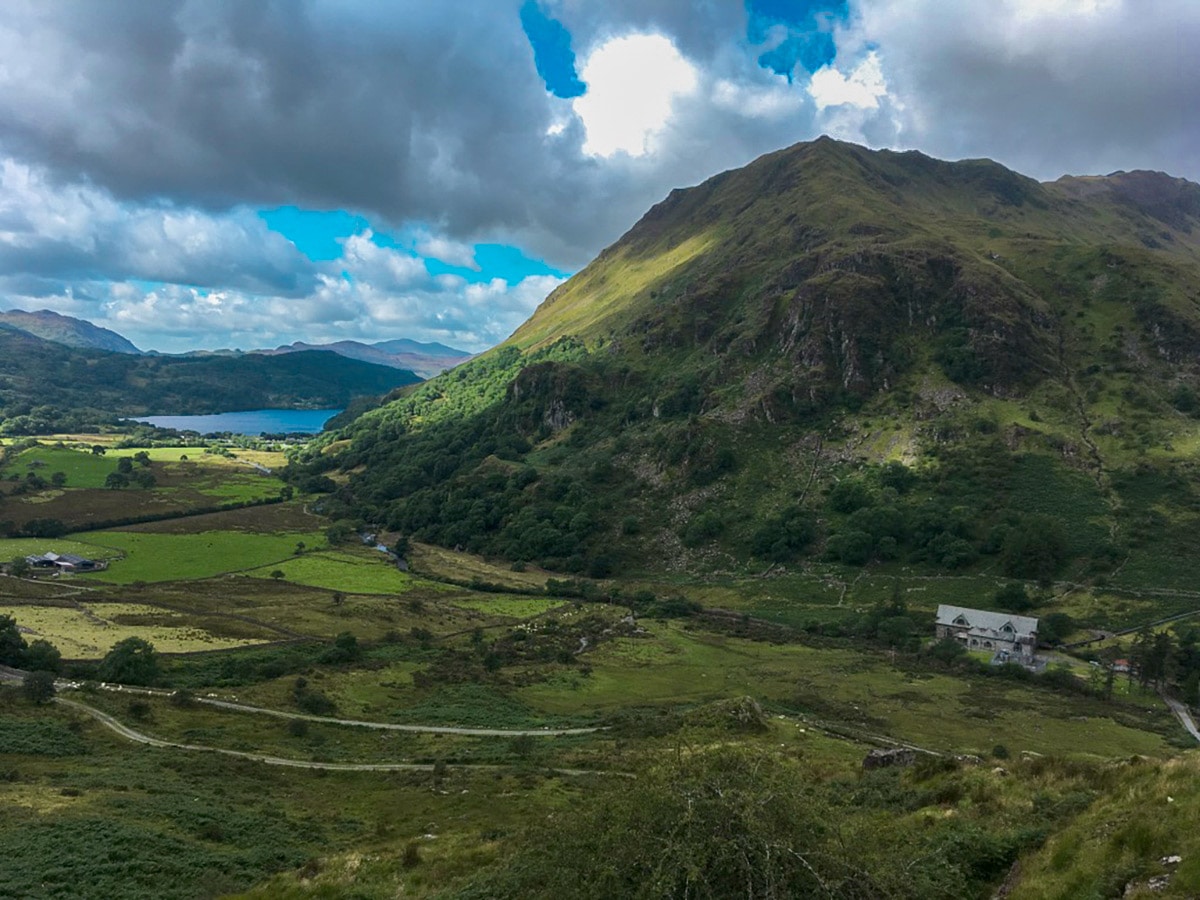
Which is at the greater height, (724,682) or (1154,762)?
(1154,762)

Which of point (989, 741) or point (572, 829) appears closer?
point (572, 829)

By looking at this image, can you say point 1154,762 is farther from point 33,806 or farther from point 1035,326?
point 1035,326

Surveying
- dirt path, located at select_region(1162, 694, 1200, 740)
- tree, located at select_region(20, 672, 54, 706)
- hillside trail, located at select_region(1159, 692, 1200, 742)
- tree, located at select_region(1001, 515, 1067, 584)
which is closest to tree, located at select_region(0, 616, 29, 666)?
tree, located at select_region(20, 672, 54, 706)

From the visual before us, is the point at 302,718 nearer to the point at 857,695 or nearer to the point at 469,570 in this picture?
the point at 857,695

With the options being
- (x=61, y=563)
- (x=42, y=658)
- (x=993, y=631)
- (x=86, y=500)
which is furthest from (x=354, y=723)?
(x=86, y=500)

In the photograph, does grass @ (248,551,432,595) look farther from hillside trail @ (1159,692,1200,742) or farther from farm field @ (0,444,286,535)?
hillside trail @ (1159,692,1200,742)

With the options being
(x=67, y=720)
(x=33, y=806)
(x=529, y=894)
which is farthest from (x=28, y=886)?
(x=67, y=720)
